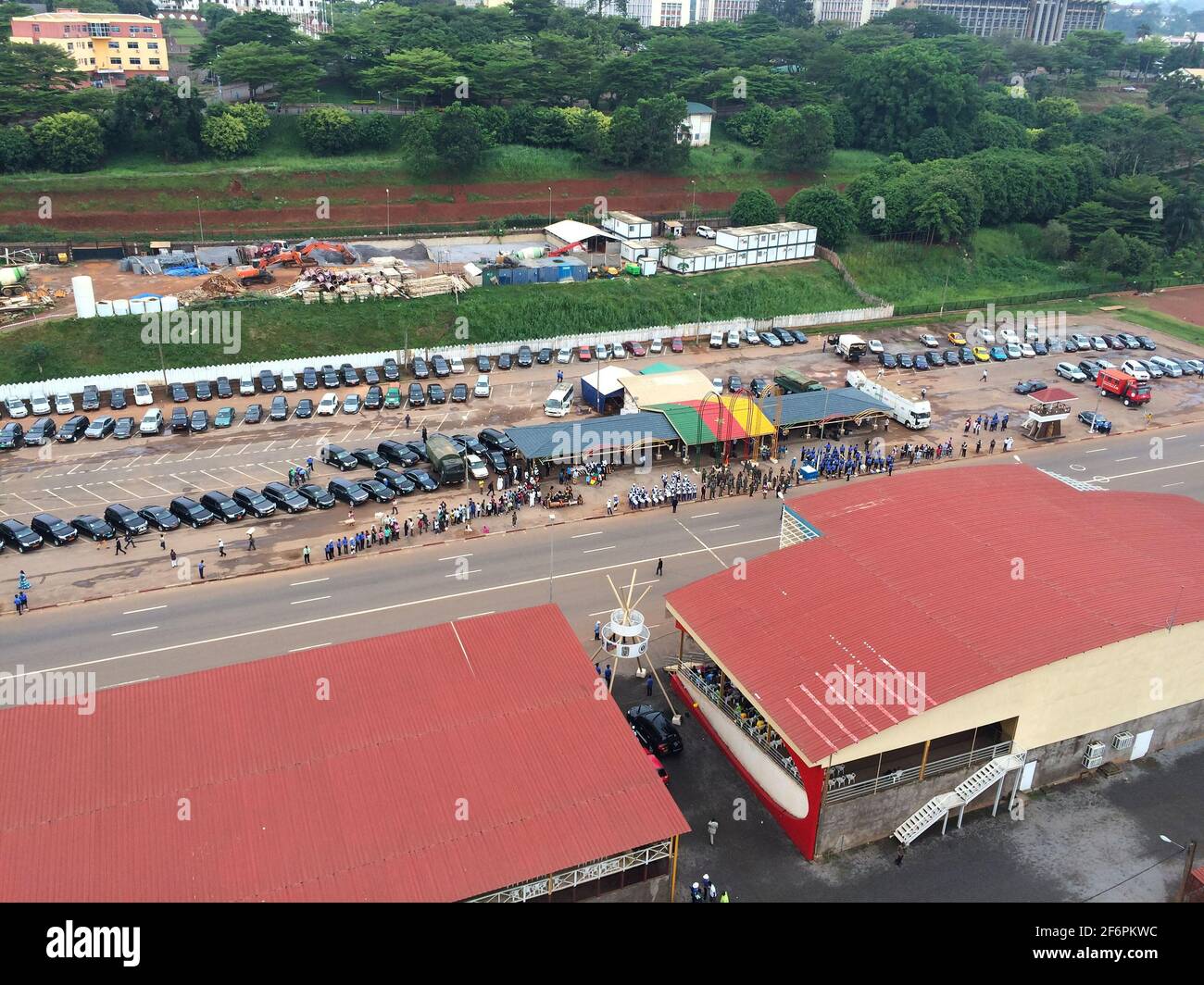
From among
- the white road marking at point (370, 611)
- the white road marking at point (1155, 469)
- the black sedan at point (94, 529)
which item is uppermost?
the white road marking at point (1155, 469)

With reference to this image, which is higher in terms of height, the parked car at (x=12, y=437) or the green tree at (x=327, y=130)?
the green tree at (x=327, y=130)

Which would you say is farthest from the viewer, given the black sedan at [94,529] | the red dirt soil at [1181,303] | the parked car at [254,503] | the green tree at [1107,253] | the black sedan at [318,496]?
the green tree at [1107,253]

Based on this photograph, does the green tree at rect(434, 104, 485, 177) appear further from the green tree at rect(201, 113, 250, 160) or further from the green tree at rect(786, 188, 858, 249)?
the green tree at rect(786, 188, 858, 249)

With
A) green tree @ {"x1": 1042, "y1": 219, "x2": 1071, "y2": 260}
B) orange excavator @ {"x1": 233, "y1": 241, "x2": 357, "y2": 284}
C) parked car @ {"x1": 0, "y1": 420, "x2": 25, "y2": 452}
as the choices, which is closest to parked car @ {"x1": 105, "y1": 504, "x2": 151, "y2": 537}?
parked car @ {"x1": 0, "y1": 420, "x2": 25, "y2": 452}

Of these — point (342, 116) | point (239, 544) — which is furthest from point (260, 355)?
point (342, 116)

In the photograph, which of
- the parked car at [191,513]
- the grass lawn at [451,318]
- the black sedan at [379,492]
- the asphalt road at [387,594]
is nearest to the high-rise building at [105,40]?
the grass lawn at [451,318]

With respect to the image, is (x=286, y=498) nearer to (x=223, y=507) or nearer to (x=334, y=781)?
(x=223, y=507)

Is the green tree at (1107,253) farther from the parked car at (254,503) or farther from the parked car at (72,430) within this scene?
the parked car at (72,430)
